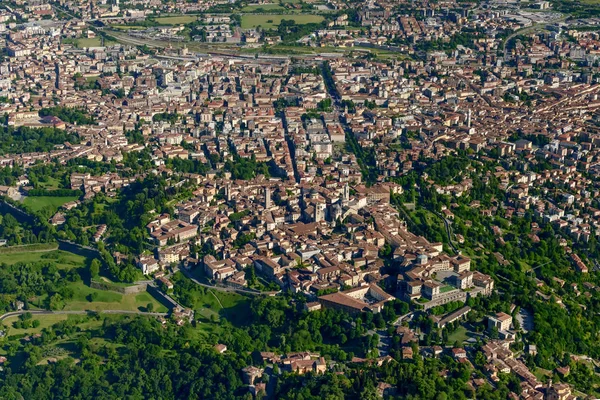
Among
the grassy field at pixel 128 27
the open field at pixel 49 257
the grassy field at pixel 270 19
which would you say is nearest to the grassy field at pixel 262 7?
the grassy field at pixel 270 19

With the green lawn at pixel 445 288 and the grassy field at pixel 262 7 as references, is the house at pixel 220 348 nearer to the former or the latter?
the green lawn at pixel 445 288

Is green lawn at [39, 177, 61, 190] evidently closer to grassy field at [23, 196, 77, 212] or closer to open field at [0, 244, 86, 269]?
grassy field at [23, 196, 77, 212]

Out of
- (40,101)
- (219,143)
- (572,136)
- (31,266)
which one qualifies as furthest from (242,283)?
(40,101)

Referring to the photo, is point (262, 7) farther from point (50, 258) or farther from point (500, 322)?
point (500, 322)

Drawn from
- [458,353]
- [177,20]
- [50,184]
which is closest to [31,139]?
[50,184]

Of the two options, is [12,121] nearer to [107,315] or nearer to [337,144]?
[337,144]

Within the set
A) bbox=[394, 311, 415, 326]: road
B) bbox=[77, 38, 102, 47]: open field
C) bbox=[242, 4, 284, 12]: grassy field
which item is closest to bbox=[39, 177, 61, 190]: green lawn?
bbox=[394, 311, 415, 326]: road
